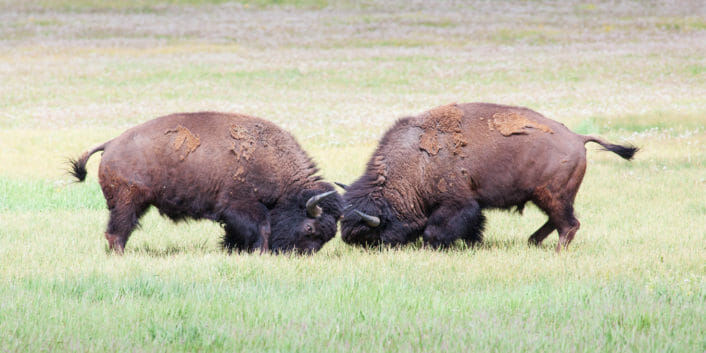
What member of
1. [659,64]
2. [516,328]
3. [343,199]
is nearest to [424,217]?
[343,199]

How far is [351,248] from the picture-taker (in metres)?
9.09

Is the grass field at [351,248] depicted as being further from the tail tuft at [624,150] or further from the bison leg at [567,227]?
the tail tuft at [624,150]

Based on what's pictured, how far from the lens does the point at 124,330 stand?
5512mm

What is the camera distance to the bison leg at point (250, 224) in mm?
8594

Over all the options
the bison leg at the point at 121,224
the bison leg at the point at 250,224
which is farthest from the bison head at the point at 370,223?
the bison leg at the point at 121,224

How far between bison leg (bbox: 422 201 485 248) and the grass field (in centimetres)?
23

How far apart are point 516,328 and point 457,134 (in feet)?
12.2

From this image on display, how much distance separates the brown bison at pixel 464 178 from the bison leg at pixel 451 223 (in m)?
0.01

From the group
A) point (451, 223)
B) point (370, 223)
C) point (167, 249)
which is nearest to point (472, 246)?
point (451, 223)

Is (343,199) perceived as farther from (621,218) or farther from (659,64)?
(659,64)

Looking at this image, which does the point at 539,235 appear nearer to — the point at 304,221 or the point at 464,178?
the point at 464,178

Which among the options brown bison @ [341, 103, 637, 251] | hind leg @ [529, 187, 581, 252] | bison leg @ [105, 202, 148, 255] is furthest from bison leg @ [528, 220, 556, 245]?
bison leg @ [105, 202, 148, 255]

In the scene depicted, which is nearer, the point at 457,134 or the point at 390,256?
the point at 390,256

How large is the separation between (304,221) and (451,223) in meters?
1.53
